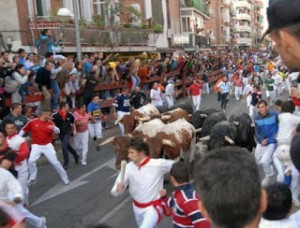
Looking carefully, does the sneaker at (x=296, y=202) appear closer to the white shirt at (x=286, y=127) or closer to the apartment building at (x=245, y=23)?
the white shirt at (x=286, y=127)

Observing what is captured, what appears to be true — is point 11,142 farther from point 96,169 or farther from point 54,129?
point 96,169

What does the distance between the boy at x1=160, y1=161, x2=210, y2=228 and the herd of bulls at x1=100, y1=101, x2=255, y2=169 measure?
2.42 meters

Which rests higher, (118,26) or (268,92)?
(118,26)

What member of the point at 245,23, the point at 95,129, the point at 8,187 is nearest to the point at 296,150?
the point at 8,187

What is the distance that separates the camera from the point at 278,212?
352cm

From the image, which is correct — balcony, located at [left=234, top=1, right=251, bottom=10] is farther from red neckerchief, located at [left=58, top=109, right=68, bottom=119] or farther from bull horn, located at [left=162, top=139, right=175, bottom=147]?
bull horn, located at [left=162, top=139, right=175, bottom=147]

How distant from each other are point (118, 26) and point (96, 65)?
7.24 m

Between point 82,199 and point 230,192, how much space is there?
6902 mm

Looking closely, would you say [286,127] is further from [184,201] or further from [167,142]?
[184,201]

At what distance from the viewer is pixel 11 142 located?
7.72m

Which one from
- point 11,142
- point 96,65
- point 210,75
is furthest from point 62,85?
point 210,75

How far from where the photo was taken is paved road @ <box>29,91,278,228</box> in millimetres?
7321

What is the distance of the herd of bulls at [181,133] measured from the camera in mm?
7590

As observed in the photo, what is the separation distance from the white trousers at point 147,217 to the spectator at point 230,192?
132 inches
